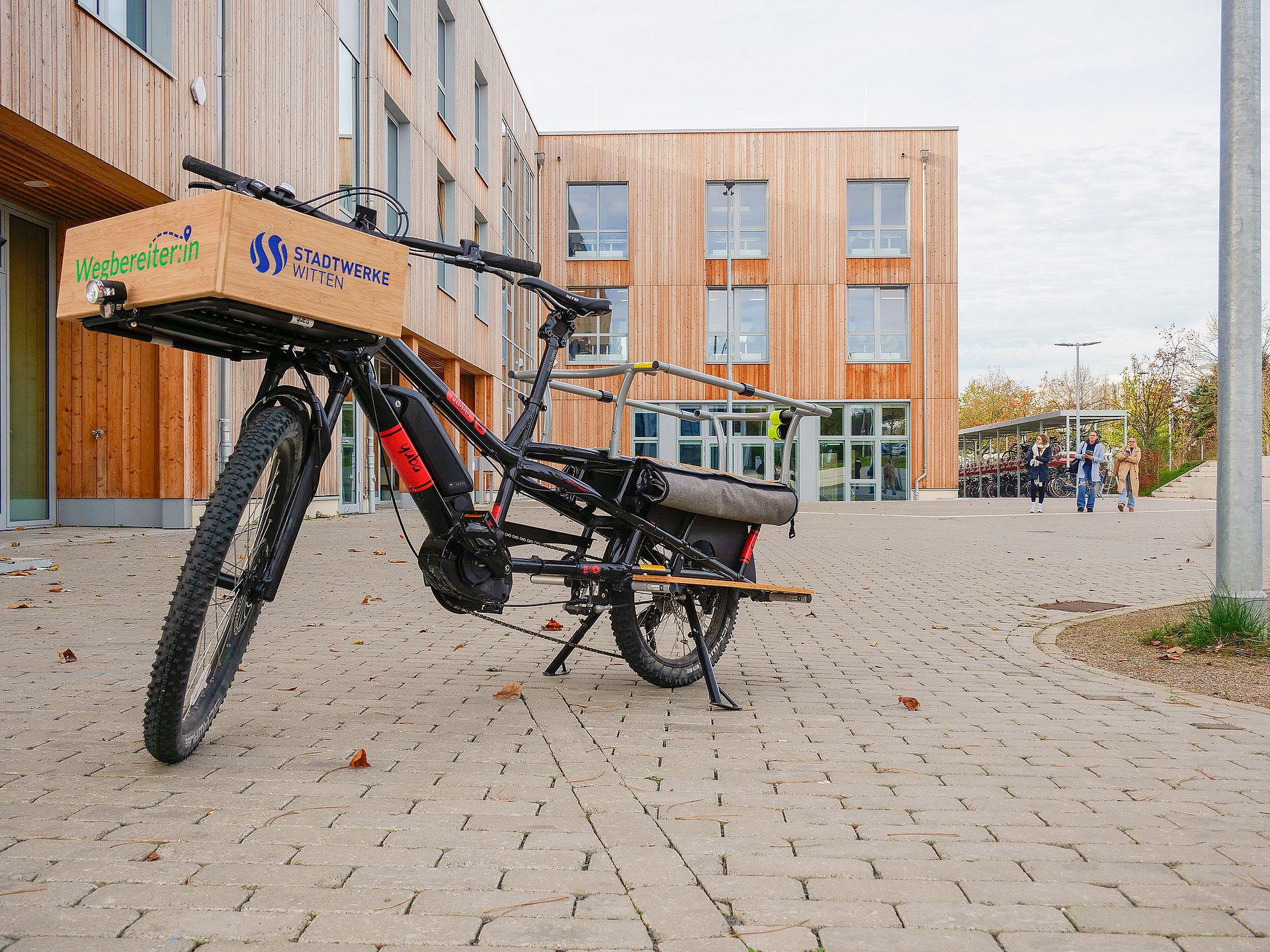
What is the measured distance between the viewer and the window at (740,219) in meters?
36.1

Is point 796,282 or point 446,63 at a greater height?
point 446,63

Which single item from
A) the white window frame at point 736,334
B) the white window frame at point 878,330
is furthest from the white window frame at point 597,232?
the white window frame at point 878,330

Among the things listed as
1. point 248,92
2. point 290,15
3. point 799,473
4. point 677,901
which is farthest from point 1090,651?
point 799,473

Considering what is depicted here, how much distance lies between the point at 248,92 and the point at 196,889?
527 inches

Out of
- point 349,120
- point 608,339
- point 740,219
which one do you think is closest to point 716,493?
point 349,120

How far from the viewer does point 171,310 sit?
2973mm

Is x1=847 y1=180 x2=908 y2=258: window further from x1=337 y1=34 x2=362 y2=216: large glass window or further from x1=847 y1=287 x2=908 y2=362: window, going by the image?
x1=337 y1=34 x2=362 y2=216: large glass window

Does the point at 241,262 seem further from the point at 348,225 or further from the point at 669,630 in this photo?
the point at 669,630

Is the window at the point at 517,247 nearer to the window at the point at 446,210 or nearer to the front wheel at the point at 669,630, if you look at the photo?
the window at the point at 446,210

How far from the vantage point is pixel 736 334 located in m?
36.1

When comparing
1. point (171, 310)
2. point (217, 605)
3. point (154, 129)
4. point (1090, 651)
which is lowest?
point (1090, 651)

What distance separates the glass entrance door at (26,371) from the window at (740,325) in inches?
988

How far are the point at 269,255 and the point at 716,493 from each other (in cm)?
217

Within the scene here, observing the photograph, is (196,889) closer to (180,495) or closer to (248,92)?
(180,495)
